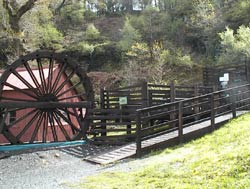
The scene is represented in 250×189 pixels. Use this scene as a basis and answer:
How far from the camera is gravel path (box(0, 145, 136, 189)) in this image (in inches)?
265

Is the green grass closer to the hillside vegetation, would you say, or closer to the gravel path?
the gravel path

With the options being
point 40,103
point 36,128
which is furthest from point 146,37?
point 36,128

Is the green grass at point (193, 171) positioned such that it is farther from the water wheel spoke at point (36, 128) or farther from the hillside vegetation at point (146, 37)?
the hillside vegetation at point (146, 37)

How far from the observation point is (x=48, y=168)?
8.20 m

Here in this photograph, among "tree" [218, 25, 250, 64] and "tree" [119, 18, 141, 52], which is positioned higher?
"tree" [119, 18, 141, 52]

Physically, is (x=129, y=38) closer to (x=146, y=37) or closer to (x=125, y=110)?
(x=146, y=37)

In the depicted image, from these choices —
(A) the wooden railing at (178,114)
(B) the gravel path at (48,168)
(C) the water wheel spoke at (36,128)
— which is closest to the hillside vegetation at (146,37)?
(C) the water wheel spoke at (36,128)

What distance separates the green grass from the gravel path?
0.60 meters

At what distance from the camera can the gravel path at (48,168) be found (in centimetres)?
672

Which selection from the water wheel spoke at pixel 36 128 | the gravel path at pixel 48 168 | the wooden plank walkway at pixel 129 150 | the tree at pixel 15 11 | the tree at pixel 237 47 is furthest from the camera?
the tree at pixel 237 47

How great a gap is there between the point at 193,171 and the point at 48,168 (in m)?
3.90

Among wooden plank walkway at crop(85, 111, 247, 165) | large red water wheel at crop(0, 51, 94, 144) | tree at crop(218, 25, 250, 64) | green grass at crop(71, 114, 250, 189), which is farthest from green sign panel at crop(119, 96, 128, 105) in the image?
tree at crop(218, 25, 250, 64)

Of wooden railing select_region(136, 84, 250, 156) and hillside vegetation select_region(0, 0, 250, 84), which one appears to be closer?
wooden railing select_region(136, 84, 250, 156)

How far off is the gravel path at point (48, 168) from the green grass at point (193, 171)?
60cm
